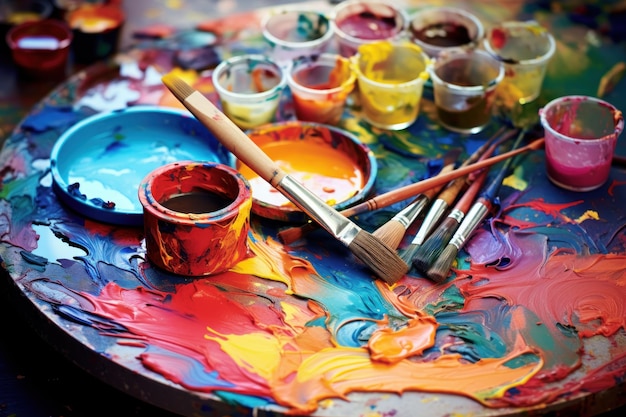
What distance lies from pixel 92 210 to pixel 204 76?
3.58 ft

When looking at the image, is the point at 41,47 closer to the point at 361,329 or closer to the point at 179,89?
the point at 179,89

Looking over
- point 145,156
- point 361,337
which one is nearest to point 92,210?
point 145,156

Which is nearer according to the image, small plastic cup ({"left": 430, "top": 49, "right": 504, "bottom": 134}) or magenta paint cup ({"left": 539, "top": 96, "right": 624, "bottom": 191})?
magenta paint cup ({"left": 539, "top": 96, "right": 624, "bottom": 191})

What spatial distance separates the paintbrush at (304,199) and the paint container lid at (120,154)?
38 centimetres

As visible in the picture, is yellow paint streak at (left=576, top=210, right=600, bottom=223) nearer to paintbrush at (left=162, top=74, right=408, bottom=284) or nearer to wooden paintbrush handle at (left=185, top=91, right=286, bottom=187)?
paintbrush at (left=162, top=74, right=408, bottom=284)

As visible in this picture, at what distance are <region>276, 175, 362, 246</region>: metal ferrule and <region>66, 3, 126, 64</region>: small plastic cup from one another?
1.71m

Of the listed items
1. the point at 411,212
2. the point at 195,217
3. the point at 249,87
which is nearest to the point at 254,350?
the point at 195,217

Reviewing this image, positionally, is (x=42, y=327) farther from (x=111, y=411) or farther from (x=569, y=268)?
(x=569, y=268)

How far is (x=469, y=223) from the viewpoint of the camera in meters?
3.11

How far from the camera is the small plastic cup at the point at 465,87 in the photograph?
11.6 feet

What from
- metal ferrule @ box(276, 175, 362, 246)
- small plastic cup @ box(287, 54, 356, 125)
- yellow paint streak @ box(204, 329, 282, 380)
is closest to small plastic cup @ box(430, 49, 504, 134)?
small plastic cup @ box(287, 54, 356, 125)

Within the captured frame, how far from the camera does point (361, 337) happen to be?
2750 mm

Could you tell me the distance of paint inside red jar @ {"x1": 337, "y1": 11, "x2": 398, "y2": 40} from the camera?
13.1ft

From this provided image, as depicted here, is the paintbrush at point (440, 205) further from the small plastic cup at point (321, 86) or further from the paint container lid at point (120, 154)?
the paint container lid at point (120, 154)
